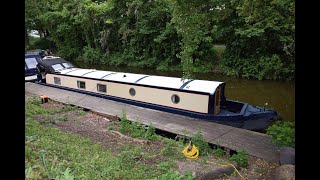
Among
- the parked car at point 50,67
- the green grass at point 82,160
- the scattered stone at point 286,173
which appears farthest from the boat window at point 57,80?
the scattered stone at point 286,173

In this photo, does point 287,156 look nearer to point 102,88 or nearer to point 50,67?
point 102,88

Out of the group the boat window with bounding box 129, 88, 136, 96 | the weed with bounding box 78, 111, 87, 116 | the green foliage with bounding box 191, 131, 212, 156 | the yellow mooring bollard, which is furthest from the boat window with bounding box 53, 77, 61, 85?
the yellow mooring bollard

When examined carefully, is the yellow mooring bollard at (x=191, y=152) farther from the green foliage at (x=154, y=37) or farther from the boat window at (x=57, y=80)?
the boat window at (x=57, y=80)

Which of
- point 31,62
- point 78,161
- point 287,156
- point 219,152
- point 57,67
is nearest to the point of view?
point 78,161

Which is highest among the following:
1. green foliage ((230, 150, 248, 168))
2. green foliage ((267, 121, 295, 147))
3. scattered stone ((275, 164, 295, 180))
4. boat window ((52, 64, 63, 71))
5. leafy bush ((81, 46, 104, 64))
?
leafy bush ((81, 46, 104, 64))

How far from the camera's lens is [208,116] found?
11.9 m

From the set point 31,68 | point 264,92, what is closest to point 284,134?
point 264,92

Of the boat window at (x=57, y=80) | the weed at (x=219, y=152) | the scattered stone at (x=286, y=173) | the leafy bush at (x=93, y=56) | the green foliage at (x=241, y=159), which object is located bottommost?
the weed at (x=219, y=152)

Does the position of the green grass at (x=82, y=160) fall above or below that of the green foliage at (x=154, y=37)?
below

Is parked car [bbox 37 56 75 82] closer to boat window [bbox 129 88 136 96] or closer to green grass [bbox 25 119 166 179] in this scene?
boat window [bbox 129 88 136 96]
